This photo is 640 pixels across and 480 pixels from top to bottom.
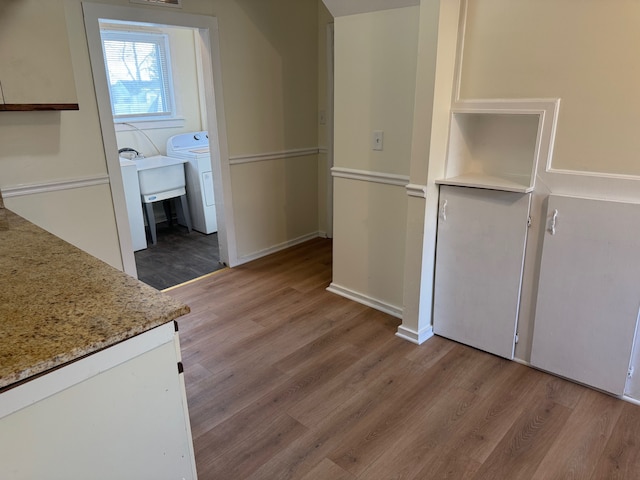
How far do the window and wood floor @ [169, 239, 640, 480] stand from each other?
8.67 feet

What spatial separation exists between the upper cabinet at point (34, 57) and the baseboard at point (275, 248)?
1845mm

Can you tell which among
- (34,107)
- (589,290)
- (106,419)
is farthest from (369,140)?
(106,419)

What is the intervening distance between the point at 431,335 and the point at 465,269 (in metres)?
0.49

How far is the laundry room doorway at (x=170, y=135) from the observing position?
3389mm

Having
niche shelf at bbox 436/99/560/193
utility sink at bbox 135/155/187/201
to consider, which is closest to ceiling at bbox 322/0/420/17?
niche shelf at bbox 436/99/560/193

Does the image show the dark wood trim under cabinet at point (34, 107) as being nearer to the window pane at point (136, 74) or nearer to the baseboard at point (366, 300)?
the window pane at point (136, 74)

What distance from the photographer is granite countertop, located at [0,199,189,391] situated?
0.96 metres

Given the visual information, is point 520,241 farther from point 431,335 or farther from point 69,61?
point 69,61

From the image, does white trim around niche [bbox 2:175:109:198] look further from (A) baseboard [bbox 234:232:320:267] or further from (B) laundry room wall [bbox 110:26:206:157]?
(B) laundry room wall [bbox 110:26:206:157]

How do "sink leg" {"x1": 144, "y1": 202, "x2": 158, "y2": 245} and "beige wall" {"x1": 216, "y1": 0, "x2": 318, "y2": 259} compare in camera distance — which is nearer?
"beige wall" {"x1": 216, "y1": 0, "x2": 318, "y2": 259}

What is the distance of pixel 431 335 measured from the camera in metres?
2.70

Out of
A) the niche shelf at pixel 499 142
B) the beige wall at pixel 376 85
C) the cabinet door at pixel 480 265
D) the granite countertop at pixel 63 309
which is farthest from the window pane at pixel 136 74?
the cabinet door at pixel 480 265

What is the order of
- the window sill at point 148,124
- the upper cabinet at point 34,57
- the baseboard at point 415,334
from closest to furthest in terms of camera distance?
the upper cabinet at point 34,57 < the baseboard at point 415,334 < the window sill at point 148,124

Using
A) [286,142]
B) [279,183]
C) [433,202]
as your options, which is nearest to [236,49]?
[286,142]
